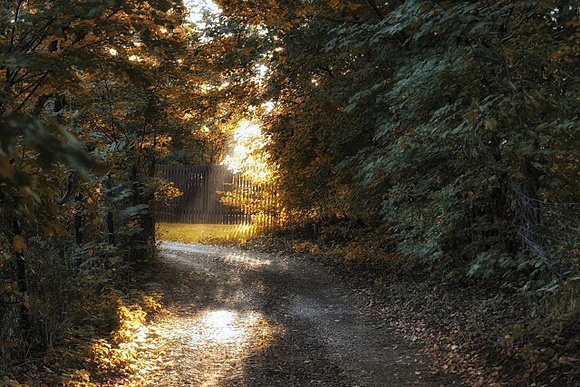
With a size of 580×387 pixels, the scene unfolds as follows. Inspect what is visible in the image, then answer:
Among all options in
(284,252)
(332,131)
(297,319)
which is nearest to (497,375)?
(297,319)

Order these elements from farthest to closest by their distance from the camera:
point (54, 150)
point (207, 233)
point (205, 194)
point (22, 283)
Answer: point (205, 194) < point (207, 233) < point (22, 283) < point (54, 150)

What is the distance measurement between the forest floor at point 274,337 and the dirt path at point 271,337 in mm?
12

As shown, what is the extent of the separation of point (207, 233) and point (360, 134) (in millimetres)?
10517

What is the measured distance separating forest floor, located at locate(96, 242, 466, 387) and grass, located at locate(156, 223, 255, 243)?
264 inches

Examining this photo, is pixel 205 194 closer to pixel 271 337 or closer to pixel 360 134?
pixel 360 134

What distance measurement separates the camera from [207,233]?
1961 cm

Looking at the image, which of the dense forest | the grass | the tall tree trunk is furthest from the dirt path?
the grass

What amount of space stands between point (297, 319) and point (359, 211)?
11.0ft

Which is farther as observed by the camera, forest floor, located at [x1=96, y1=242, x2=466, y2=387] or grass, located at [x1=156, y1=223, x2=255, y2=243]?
grass, located at [x1=156, y1=223, x2=255, y2=243]

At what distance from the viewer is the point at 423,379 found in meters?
5.45

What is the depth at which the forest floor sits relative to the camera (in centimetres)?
565

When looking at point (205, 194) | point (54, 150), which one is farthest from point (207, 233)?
point (54, 150)

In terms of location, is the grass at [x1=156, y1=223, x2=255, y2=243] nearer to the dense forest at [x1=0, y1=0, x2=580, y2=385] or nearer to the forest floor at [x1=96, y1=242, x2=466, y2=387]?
the forest floor at [x1=96, y1=242, x2=466, y2=387]

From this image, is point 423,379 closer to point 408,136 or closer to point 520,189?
point 520,189
